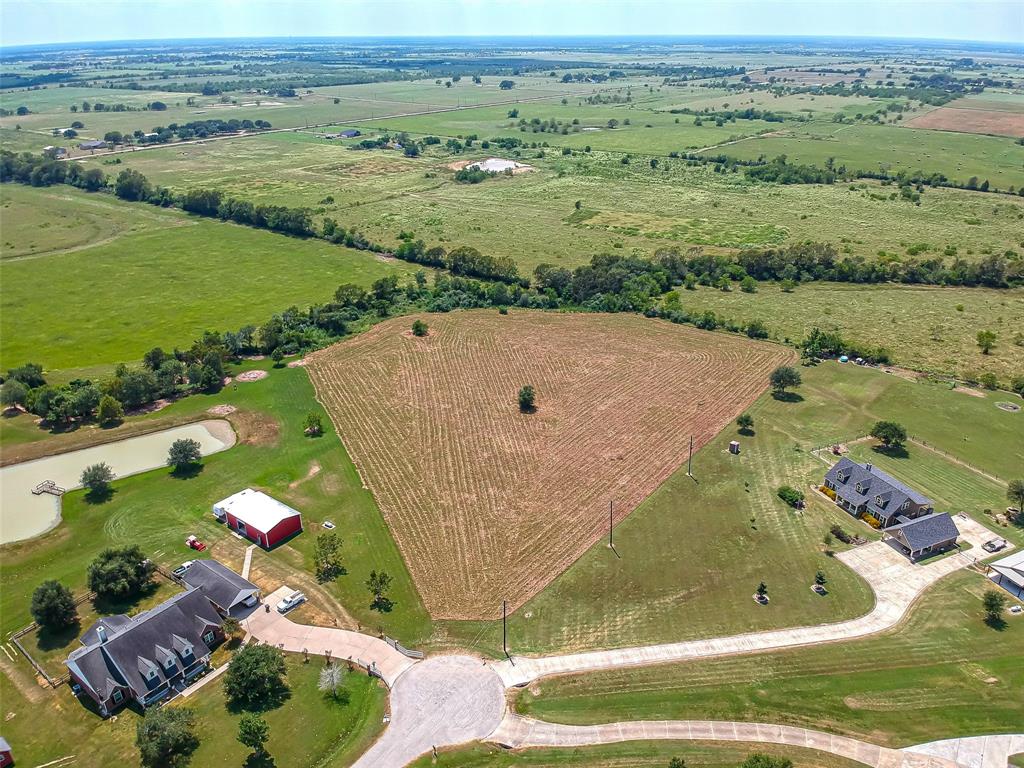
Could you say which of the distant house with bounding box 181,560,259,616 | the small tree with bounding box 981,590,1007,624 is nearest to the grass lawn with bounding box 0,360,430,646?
the distant house with bounding box 181,560,259,616

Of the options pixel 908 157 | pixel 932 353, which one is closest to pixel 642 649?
pixel 932 353

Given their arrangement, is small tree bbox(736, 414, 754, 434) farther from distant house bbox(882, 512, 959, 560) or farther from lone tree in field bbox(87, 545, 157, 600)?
lone tree in field bbox(87, 545, 157, 600)

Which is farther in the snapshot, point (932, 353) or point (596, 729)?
point (932, 353)

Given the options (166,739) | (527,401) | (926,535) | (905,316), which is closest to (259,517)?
(166,739)

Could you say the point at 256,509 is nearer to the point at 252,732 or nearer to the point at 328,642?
the point at 328,642

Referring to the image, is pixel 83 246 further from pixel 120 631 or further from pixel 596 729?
pixel 596 729
